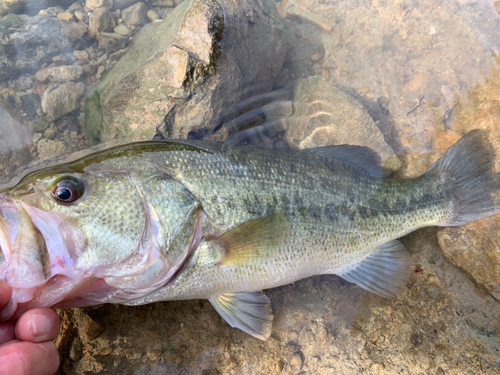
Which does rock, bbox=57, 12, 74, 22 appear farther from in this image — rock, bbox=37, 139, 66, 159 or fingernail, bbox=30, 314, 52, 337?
fingernail, bbox=30, 314, 52, 337

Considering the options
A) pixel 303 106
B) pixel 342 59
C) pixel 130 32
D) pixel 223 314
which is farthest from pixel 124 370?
pixel 342 59

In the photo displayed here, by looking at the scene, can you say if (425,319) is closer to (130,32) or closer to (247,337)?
(247,337)

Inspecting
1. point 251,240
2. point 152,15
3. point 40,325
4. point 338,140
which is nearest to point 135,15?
point 152,15

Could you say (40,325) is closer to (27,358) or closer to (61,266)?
(27,358)

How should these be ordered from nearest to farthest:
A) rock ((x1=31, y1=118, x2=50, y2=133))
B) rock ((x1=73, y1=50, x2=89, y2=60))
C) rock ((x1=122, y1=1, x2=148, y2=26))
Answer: rock ((x1=31, y1=118, x2=50, y2=133)) → rock ((x1=73, y1=50, x2=89, y2=60)) → rock ((x1=122, y1=1, x2=148, y2=26))

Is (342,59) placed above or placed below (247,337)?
above

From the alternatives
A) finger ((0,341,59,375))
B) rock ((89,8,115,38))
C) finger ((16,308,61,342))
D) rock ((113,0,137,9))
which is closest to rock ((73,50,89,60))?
rock ((89,8,115,38))
